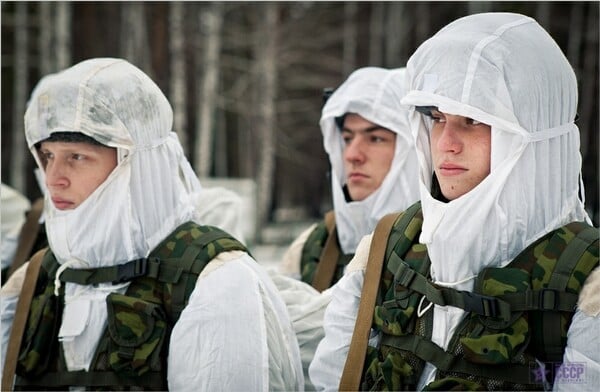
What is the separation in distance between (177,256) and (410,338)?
940 millimetres

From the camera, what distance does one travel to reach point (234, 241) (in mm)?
3033

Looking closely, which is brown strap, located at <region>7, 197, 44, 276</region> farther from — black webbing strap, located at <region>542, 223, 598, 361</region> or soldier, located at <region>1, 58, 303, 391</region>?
black webbing strap, located at <region>542, 223, 598, 361</region>

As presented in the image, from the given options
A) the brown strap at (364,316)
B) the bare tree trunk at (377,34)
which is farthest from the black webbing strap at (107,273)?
the bare tree trunk at (377,34)

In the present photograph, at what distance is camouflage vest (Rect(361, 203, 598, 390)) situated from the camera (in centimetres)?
220

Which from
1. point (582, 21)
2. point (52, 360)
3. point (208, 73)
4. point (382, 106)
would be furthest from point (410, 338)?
point (582, 21)

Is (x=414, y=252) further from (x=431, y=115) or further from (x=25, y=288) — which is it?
(x=25, y=288)

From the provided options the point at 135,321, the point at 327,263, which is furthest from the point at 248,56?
the point at 135,321

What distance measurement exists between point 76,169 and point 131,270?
1.40 feet

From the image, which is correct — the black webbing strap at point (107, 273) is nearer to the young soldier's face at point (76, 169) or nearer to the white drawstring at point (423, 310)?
the young soldier's face at point (76, 169)

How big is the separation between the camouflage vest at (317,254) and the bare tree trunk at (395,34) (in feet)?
46.0

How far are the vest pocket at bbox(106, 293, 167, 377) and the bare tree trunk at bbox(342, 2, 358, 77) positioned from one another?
16.4 meters

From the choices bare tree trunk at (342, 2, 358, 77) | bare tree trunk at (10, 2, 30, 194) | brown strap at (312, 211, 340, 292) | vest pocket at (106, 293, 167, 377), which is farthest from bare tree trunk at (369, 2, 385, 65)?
vest pocket at (106, 293, 167, 377)

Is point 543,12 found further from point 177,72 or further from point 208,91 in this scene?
point 177,72

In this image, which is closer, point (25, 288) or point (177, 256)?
point (177, 256)
